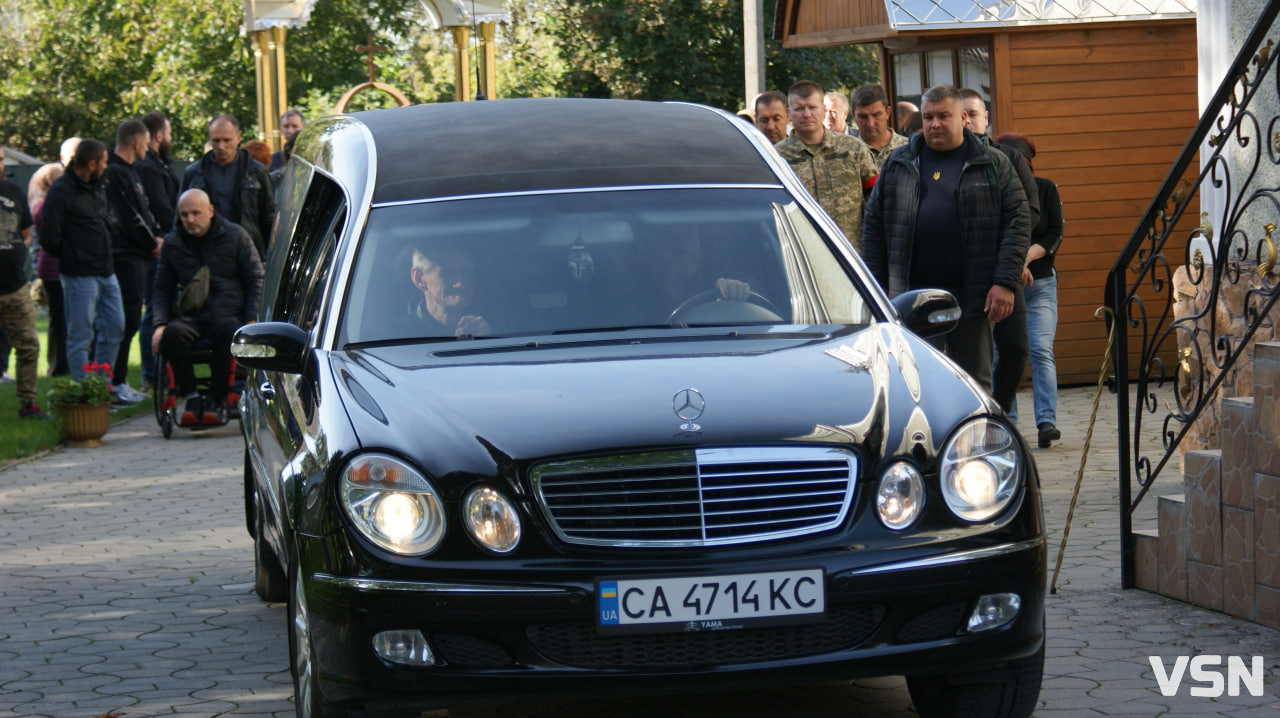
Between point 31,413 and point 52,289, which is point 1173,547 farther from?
point 52,289

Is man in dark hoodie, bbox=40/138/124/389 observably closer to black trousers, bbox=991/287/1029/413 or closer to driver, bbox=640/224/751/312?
black trousers, bbox=991/287/1029/413

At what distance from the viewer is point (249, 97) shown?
161ft

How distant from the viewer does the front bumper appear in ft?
12.8

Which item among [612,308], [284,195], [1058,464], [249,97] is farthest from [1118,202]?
[249,97]

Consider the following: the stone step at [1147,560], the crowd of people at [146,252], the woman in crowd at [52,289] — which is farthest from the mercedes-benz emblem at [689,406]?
the woman in crowd at [52,289]

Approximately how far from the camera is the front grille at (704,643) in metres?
3.95

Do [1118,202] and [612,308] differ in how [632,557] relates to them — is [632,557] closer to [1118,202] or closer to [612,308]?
[612,308]

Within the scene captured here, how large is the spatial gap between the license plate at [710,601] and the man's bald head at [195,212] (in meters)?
8.90

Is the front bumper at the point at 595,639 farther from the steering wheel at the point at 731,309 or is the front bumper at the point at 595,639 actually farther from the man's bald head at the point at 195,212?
the man's bald head at the point at 195,212

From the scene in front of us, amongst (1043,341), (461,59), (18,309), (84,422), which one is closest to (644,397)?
(1043,341)

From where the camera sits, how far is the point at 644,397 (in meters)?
4.21

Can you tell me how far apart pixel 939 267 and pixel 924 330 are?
3.08 meters

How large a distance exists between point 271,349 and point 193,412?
8.06 metres

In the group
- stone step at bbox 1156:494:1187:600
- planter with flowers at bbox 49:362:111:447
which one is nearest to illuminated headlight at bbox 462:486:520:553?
stone step at bbox 1156:494:1187:600
